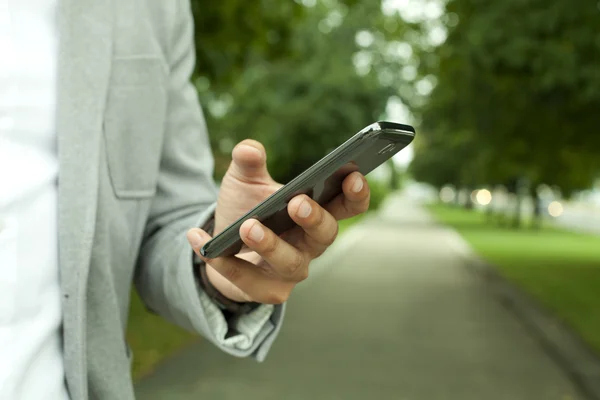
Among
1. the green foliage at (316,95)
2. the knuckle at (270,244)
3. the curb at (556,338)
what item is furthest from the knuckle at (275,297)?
the green foliage at (316,95)

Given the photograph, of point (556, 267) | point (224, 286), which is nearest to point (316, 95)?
point (556, 267)

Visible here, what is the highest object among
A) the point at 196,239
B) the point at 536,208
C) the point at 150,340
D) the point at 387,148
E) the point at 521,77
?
the point at 387,148

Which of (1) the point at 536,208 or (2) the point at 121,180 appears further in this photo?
(1) the point at 536,208

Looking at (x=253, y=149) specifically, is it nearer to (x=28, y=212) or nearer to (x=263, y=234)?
(x=263, y=234)

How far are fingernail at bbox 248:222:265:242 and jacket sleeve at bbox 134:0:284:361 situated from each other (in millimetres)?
331

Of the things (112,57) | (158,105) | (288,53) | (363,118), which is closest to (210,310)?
(158,105)

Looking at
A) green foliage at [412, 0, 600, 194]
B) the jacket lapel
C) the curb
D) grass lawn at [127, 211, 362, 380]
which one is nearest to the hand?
the jacket lapel

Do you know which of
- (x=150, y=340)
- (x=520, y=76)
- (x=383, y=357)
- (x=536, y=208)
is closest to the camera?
(x=383, y=357)

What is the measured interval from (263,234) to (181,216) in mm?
461

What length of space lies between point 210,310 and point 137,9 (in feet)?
1.90

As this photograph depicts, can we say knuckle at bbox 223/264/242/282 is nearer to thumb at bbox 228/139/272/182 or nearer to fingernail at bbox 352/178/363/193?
thumb at bbox 228/139/272/182

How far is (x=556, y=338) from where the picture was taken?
8.54 m

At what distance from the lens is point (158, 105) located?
1520 millimetres

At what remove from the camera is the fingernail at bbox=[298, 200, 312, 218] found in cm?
121
